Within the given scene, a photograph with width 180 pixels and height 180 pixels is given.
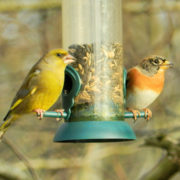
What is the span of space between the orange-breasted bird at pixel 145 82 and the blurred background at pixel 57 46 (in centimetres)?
246

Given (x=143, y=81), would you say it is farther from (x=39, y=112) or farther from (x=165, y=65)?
(x=39, y=112)

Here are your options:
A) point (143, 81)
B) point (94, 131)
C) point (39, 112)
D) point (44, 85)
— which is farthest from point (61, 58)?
point (143, 81)

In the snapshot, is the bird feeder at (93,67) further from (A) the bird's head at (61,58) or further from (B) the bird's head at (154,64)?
(B) the bird's head at (154,64)

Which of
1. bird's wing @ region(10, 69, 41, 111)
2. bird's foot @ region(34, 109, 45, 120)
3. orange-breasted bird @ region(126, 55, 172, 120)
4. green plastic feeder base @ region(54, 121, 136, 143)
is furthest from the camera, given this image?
orange-breasted bird @ region(126, 55, 172, 120)

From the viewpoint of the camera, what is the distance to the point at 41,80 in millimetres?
6141

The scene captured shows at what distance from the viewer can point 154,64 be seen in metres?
7.05

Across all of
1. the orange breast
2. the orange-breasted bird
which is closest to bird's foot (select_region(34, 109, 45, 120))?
the orange-breasted bird

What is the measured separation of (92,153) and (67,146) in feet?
1.67

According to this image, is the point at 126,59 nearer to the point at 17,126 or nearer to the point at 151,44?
the point at 151,44

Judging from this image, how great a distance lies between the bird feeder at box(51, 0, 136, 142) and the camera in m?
6.20

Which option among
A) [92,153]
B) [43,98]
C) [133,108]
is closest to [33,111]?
[43,98]

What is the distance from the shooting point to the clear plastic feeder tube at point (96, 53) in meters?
6.26

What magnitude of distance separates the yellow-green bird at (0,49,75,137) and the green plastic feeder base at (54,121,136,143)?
340 mm

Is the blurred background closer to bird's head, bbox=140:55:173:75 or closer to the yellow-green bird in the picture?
bird's head, bbox=140:55:173:75
